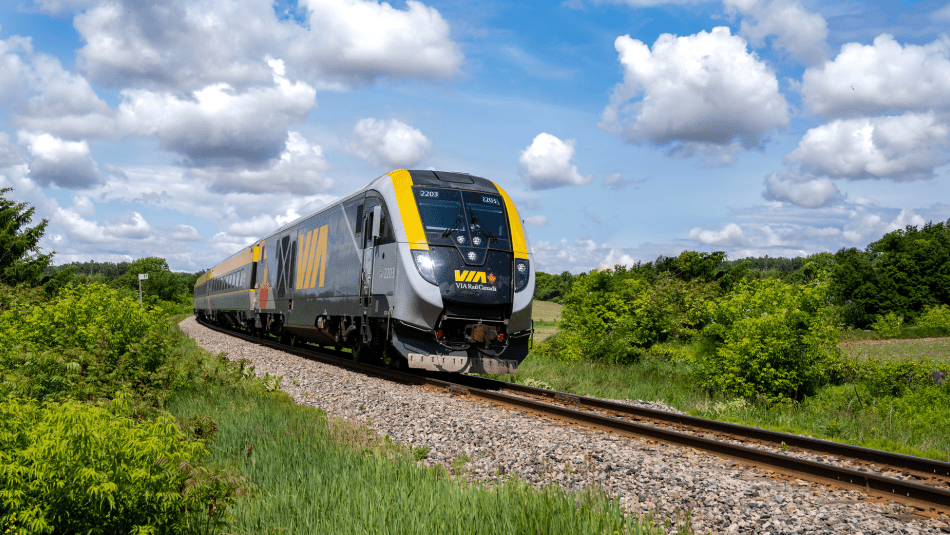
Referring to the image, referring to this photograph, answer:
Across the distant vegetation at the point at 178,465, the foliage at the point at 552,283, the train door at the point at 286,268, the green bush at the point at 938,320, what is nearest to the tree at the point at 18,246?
the train door at the point at 286,268

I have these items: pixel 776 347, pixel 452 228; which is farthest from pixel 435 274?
pixel 776 347

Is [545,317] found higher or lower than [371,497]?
higher

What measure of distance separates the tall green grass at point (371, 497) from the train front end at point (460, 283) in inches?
182

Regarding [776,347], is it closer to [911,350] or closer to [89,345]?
[89,345]

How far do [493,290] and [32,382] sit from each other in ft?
23.3

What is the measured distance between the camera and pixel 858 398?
1132 centimetres

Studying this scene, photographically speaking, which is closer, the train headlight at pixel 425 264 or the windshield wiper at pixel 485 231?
the train headlight at pixel 425 264

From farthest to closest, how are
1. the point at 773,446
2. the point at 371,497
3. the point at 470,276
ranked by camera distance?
the point at 470,276 → the point at 773,446 → the point at 371,497

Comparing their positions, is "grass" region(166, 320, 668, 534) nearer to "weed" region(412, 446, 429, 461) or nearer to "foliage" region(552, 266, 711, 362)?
"weed" region(412, 446, 429, 461)

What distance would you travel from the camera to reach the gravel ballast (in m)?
4.77

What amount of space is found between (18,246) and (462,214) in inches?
1405

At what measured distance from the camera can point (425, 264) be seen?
37.5 feet

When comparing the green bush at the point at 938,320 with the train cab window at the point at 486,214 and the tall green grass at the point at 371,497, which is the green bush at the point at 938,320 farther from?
the tall green grass at the point at 371,497

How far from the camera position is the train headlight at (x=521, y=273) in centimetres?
1215
